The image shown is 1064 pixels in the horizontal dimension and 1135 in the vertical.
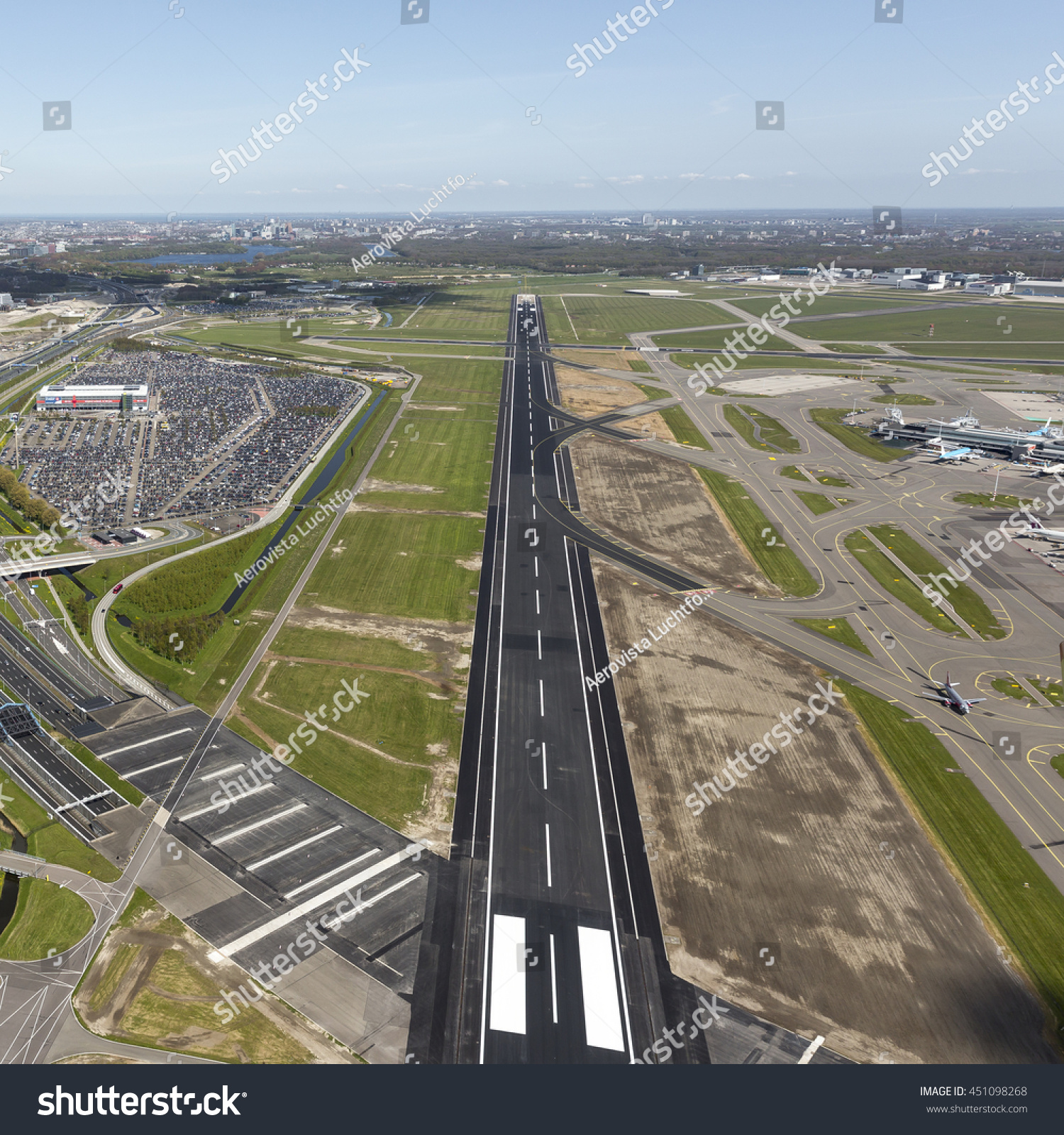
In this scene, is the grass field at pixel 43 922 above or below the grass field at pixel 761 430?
below

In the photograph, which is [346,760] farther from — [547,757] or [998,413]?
[998,413]

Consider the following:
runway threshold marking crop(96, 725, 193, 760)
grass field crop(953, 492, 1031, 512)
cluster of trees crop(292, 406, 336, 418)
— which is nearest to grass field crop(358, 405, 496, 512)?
cluster of trees crop(292, 406, 336, 418)

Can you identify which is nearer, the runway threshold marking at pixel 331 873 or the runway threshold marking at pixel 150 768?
the runway threshold marking at pixel 331 873

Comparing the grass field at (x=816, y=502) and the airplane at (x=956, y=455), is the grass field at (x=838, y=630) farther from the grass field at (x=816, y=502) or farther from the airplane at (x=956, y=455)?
the airplane at (x=956, y=455)

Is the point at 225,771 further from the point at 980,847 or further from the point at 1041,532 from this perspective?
the point at 1041,532

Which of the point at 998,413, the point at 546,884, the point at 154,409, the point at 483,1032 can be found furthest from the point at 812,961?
the point at 154,409

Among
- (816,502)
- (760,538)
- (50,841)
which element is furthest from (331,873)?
(816,502)

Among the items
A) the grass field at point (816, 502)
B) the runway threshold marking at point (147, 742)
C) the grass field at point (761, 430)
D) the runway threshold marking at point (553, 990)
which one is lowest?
the runway threshold marking at point (553, 990)

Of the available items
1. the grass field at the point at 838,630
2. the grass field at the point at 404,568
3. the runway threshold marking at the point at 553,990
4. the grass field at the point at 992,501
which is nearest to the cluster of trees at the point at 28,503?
the grass field at the point at 404,568
